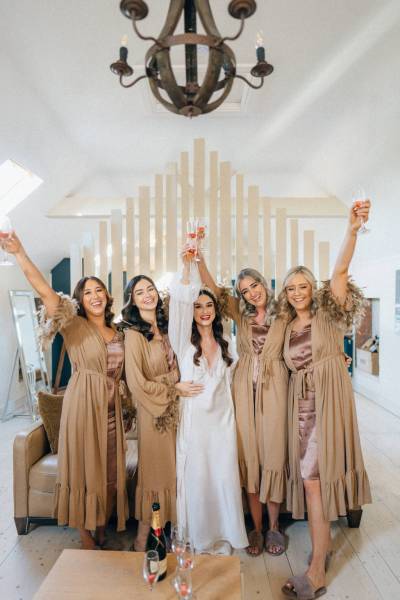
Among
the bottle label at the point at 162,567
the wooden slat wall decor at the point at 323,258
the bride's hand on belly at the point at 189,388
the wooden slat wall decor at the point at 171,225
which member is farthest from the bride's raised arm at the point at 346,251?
the wooden slat wall decor at the point at 171,225

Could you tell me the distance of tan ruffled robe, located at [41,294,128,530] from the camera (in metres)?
2.04

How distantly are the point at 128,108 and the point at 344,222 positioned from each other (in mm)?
3096

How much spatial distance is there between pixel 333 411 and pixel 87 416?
130cm

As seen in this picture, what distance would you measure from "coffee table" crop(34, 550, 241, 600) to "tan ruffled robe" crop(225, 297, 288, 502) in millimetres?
666

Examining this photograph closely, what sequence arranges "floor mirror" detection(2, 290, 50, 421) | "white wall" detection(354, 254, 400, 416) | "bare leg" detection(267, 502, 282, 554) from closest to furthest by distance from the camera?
"bare leg" detection(267, 502, 282, 554) → "white wall" detection(354, 254, 400, 416) → "floor mirror" detection(2, 290, 50, 421)

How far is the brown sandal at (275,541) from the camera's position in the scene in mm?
2170

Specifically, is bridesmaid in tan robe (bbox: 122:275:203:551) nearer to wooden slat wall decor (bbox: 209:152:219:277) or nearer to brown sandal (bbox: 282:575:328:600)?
brown sandal (bbox: 282:575:328:600)

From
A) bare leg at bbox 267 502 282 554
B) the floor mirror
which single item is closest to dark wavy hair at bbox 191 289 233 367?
bare leg at bbox 267 502 282 554

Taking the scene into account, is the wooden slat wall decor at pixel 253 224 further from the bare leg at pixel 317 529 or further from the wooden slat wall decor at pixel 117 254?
the bare leg at pixel 317 529

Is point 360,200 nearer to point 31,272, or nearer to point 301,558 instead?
point 31,272

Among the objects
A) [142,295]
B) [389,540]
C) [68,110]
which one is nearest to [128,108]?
[68,110]

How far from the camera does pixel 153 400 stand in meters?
2.02

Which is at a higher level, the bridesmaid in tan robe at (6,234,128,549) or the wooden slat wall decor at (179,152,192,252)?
the wooden slat wall decor at (179,152,192,252)

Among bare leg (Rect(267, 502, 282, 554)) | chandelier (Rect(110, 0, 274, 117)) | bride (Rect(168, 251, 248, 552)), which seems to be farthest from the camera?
bare leg (Rect(267, 502, 282, 554))
